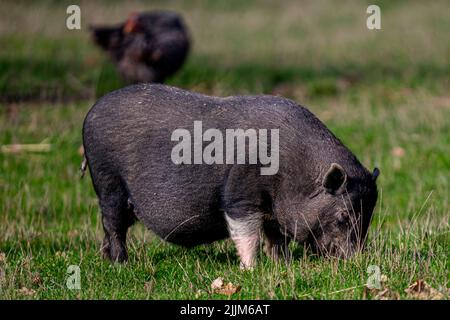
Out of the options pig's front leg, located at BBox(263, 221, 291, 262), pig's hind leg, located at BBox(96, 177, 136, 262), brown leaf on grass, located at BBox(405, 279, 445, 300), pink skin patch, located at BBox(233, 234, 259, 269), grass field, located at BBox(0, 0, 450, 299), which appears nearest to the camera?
brown leaf on grass, located at BBox(405, 279, 445, 300)

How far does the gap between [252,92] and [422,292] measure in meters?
9.69

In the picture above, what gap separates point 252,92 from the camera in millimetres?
15055

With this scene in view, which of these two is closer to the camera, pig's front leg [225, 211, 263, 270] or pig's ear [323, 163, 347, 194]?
pig's ear [323, 163, 347, 194]

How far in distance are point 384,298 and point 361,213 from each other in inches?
38.1

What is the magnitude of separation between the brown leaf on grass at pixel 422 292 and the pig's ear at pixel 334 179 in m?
0.90

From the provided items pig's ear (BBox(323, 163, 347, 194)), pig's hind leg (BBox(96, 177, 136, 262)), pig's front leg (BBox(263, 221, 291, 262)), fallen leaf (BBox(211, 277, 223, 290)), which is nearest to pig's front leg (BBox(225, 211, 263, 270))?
pig's front leg (BBox(263, 221, 291, 262))

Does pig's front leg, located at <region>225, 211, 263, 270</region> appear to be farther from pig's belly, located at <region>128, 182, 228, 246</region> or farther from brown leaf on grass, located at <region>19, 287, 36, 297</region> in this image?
brown leaf on grass, located at <region>19, 287, 36, 297</region>

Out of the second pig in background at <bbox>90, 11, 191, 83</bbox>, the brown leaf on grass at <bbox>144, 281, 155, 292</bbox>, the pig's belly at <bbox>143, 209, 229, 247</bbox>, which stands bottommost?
the brown leaf on grass at <bbox>144, 281, 155, 292</bbox>

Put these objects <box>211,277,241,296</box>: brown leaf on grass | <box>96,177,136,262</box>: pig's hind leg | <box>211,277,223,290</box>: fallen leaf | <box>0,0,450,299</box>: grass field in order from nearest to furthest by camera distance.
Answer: <box>211,277,241,296</box>: brown leaf on grass, <box>211,277,223,290</box>: fallen leaf, <box>0,0,450,299</box>: grass field, <box>96,177,136,262</box>: pig's hind leg

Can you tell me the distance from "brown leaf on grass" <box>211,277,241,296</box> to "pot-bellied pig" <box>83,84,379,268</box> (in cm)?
51

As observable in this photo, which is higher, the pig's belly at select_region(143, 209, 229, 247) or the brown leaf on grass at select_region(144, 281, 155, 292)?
the pig's belly at select_region(143, 209, 229, 247)

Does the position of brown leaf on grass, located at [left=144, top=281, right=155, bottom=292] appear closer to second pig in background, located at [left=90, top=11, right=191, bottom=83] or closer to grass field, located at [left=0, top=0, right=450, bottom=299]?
grass field, located at [left=0, top=0, right=450, bottom=299]

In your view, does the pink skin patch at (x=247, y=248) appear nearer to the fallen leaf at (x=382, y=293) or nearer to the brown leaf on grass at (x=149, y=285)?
the brown leaf on grass at (x=149, y=285)

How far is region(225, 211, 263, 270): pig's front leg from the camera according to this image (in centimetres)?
639
